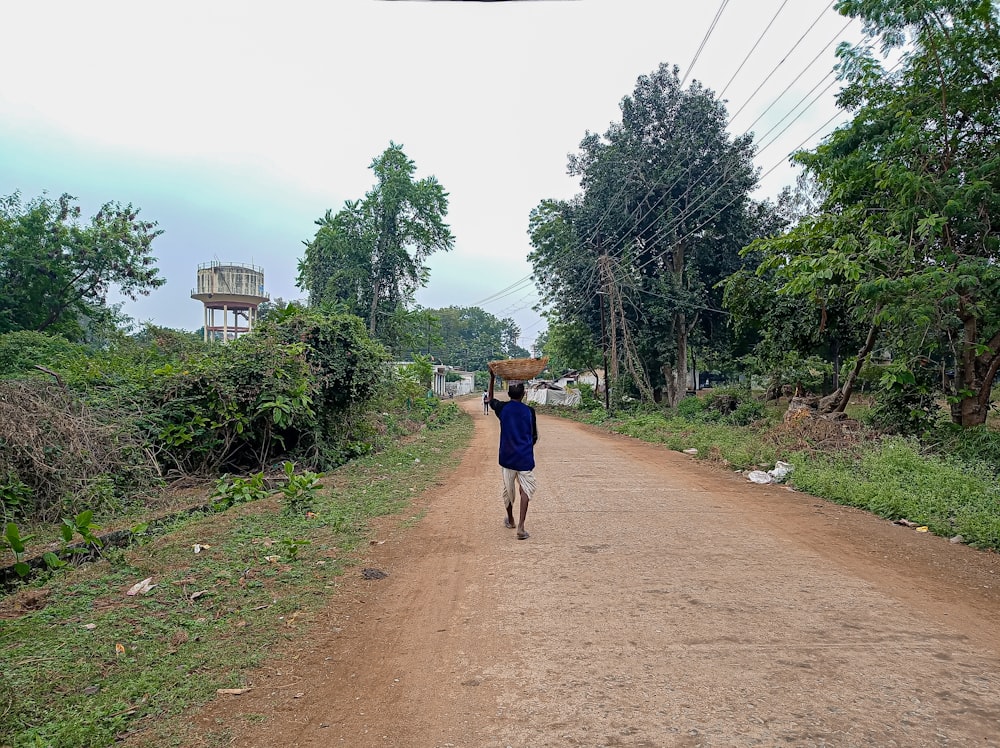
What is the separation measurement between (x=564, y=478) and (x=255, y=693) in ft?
25.9

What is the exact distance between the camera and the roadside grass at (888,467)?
7.48 m

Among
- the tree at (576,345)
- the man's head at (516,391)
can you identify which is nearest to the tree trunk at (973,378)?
the man's head at (516,391)

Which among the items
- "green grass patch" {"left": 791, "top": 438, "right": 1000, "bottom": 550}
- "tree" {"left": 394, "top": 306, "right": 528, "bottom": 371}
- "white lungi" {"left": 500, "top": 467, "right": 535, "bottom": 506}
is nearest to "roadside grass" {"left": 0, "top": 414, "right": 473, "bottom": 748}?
"white lungi" {"left": 500, "top": 467, "right": 535, "bottom": 506}

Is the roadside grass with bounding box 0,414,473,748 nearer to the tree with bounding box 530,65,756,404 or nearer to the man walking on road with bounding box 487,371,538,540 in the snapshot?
the man walking on road with bounding box 487,371,538,540

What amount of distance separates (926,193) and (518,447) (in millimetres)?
9178

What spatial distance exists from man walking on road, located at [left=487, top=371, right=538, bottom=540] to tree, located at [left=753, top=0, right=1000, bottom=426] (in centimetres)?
722

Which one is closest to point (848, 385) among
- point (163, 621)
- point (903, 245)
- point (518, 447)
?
point (903, 245)

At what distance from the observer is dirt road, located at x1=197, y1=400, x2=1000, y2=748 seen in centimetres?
306

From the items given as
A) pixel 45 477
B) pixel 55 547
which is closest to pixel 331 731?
pixel 55 547

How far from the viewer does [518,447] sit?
22.1ft

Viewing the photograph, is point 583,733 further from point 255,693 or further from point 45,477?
point 45,477

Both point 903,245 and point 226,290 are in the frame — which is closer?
point 903,245

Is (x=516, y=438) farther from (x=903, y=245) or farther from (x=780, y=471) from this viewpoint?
(x=903, y=245)

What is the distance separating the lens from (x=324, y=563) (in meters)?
5.98
